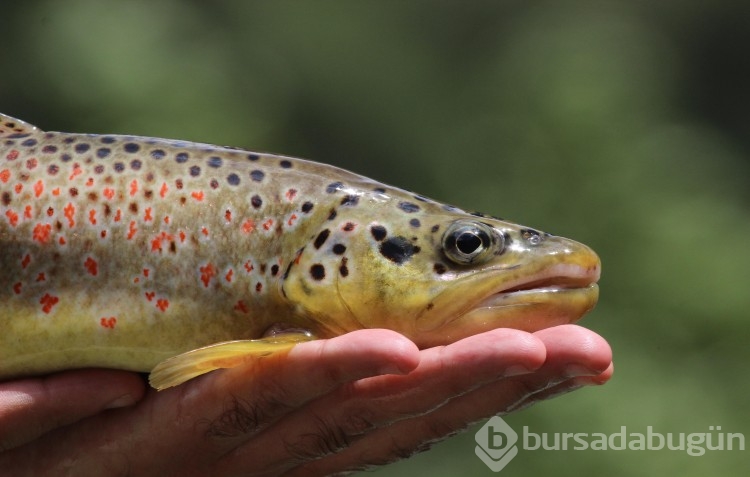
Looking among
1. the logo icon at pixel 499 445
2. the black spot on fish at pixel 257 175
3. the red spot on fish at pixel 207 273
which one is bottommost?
the logo icon at pixel 499 445

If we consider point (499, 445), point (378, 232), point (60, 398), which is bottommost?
point (499, 445)

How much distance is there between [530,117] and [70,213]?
786 cm

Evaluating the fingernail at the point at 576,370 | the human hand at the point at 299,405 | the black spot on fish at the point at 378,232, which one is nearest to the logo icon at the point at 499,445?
the human hand at the point at 299,405

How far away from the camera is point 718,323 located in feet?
30.5

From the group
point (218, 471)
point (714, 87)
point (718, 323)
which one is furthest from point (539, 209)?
point (218, 471)

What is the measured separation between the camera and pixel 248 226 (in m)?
3.53

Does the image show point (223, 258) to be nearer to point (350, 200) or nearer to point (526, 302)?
point (350, 200)

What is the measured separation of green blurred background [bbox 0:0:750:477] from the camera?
8.98 m

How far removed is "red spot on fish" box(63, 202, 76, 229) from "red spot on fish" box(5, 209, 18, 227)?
0.18 meters

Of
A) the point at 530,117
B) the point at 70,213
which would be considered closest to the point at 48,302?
the point at 70,213

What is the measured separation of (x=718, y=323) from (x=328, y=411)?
6841mm

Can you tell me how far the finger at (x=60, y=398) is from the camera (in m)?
3.50

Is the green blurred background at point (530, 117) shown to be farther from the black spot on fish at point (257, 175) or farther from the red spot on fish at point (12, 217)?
the red spot on fish at point (12, 217)

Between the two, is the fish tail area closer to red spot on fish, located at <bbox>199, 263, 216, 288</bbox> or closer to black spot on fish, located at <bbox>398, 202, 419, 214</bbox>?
red spot on fish, located at <bbox>199, 263, 216, 288</bbox>
